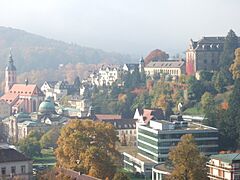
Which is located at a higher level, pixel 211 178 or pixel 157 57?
pixel 157 57

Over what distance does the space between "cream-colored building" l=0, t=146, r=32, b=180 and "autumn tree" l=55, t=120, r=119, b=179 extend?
194 inches

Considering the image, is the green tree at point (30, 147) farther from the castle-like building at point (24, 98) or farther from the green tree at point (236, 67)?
the castle-like building at point (24, 98)

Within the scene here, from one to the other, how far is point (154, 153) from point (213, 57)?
1462 inches

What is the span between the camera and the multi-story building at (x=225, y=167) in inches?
1774

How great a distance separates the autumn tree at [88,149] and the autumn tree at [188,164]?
610cm

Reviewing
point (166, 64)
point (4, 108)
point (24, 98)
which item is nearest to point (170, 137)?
point (166, 64)

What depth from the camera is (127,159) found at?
240 ft

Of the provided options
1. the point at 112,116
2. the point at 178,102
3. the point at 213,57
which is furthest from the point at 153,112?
the point at 213,57

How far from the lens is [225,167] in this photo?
4559 cm

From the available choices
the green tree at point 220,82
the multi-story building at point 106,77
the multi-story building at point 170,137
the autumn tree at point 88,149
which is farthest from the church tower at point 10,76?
the autumn tree at point 88,149

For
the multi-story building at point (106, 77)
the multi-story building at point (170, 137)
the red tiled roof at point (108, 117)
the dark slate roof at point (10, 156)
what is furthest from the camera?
the multi-story building at point (106, 77)

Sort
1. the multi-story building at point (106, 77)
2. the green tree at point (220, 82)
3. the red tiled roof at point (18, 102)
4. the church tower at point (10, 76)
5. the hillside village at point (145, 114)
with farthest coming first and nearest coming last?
the church tower at point (10, 76)
the multi-story building at point (106, 77)
the red tiled roof at point (18, 102)
the green tree at point (220, 82)
the hillside village at point (145, 114)

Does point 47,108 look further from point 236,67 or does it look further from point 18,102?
point 236,67

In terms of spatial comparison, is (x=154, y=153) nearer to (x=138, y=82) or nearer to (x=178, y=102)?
(x=178, y=102)
